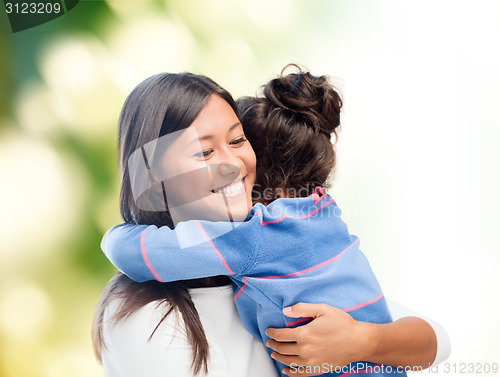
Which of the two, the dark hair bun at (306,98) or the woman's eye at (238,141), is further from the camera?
the dark hair bun at (306,98)

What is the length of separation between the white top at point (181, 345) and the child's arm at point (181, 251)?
8 cm

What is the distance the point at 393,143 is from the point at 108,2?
0.85 metres

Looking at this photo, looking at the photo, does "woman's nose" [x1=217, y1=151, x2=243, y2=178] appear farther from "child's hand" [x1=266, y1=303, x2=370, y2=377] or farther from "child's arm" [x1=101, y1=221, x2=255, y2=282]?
"child's hand" [x1=266, y1=303, x2=370, y2=377]

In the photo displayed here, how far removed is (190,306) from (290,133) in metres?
0.42

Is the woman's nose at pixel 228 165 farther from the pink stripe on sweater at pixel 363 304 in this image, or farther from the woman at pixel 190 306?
the pink stripe on sweater at pixel 363 304

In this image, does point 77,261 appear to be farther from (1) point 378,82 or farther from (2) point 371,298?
(1) point 378,82

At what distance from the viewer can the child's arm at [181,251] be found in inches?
30.4

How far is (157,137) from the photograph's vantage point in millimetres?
866

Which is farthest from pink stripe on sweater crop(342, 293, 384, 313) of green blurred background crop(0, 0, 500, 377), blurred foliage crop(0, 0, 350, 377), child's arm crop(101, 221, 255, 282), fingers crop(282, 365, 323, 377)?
blurred foliage crop(0, 0, 350, 377)

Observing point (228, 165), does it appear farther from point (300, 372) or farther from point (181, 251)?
point (300, 372)

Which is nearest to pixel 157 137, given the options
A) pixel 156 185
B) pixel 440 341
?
pixel 156 185

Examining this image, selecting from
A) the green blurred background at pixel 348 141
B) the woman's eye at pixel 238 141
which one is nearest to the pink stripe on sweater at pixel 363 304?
the woman's eye at pixel 238 141

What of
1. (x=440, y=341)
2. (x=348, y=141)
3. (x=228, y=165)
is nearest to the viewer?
(x=228, y=165)

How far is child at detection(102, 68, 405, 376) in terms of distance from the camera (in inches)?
31.0
